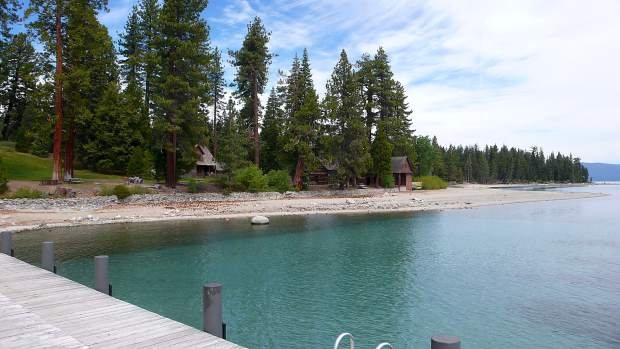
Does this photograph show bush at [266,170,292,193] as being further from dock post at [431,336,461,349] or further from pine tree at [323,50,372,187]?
dock post at [431,336,461,349]

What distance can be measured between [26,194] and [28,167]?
1628cm

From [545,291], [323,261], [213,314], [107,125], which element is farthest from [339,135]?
[213,314]

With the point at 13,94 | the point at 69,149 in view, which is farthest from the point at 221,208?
the point at 13,94

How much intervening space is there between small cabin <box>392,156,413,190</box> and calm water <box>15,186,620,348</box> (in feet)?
118

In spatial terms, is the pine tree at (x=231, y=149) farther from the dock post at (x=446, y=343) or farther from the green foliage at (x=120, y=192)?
the dock post at (x=446, y=343)

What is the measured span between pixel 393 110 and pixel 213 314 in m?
68.0

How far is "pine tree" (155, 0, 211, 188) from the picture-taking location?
41.6m

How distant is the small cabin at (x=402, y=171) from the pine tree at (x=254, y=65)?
2488cm

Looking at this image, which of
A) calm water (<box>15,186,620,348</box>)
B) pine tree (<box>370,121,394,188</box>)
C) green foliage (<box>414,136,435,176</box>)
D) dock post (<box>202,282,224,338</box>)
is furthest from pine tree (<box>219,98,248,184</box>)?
green foliage (<box>414,136,435,176</box>)

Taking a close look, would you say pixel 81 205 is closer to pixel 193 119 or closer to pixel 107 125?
pixel 193 119

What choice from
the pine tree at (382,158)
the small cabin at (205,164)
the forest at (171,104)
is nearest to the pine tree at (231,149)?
the forest at (171,104)

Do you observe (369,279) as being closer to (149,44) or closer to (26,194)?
(26,194)

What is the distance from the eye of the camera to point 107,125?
51.8 meters

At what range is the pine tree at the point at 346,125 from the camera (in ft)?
178
